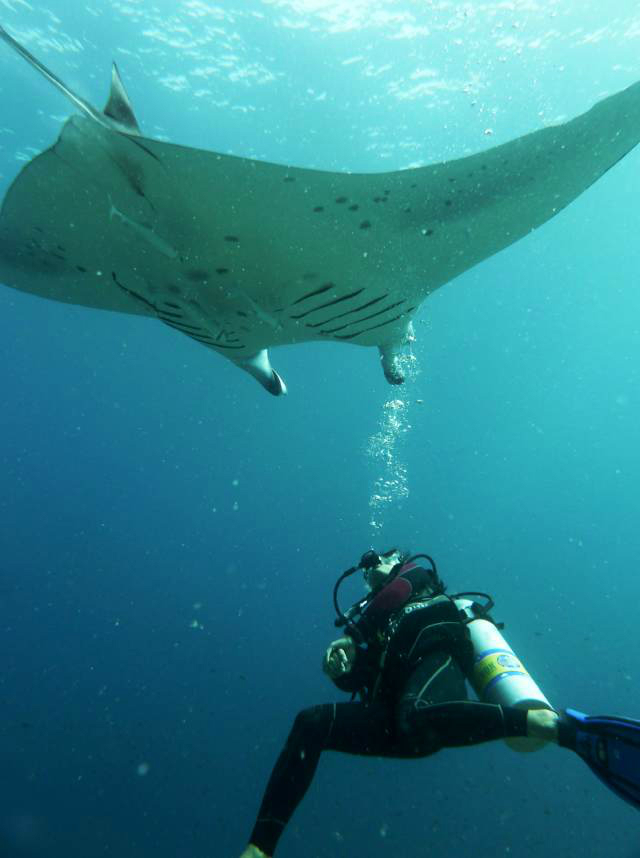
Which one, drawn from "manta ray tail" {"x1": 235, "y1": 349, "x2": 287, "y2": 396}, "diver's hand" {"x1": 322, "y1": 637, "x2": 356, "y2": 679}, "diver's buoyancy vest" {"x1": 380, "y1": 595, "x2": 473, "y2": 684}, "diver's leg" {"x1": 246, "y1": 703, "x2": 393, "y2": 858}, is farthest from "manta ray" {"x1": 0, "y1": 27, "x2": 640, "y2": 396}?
"diver's leg" {"x1": 246, "y1": 703, "x2": 393, "y2": 858}

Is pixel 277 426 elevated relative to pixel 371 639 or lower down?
elevated

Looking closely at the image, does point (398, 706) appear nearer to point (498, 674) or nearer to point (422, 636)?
point (422, 636)

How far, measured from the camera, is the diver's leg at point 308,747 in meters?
2.68

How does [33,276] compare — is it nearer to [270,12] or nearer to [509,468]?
[270,12]

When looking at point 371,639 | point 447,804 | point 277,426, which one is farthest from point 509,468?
point 371,639

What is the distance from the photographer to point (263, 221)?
8.57 ft

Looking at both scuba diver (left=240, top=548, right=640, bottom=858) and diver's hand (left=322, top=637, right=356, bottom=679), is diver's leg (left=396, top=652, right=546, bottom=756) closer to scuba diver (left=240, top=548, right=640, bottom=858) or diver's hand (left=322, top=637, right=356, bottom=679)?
scuba diver (left=240, top=548, right=640, bottom=858)

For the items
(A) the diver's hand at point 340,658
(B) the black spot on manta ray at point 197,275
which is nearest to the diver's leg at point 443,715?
(A) the diver's hand at point 340,658

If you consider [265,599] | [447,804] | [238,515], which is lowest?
[447,804]

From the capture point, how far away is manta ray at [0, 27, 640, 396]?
7.47 ft

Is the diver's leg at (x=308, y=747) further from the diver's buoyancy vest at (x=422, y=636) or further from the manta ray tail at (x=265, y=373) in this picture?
the manta ray tail at (x=265, y=373)

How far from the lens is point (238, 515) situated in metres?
44.6

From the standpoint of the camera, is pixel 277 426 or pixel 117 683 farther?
pixel 277 426

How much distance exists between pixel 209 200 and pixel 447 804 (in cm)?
2079
